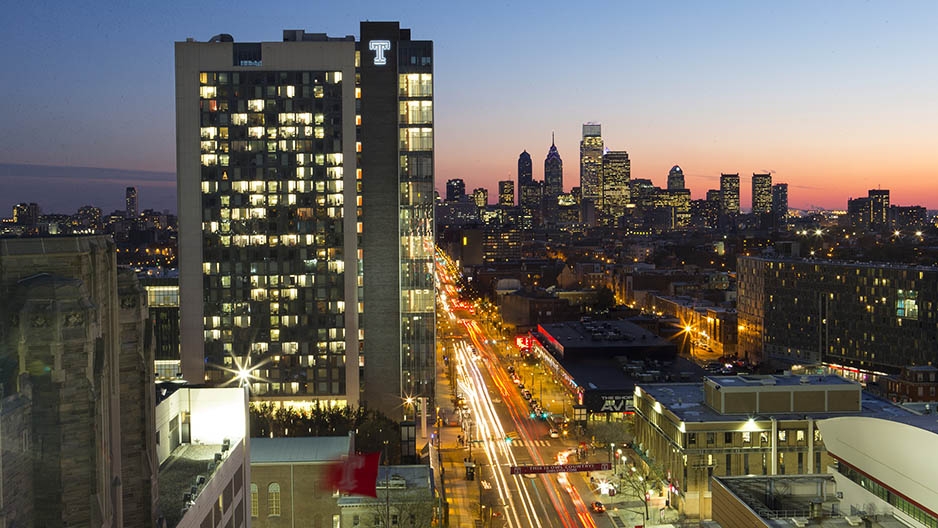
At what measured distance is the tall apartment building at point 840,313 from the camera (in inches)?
4400

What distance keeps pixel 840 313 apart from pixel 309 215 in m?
79.7

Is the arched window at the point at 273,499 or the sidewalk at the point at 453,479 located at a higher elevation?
the arched window at the point at 273,499

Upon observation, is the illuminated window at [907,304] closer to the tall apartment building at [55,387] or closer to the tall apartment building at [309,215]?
the tall apartment building at [309,215]

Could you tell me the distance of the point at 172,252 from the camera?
158m

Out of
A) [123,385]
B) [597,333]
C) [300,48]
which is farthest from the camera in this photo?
[597,333]

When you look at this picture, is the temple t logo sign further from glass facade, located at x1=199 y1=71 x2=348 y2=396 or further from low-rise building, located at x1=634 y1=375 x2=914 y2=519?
low-rise building, located at x1=634 y1=375 x2=914 y2=519

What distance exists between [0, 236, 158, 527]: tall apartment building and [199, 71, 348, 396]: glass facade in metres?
61.7

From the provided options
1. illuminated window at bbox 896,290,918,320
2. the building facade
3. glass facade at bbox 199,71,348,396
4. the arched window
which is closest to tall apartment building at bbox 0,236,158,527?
the arched window

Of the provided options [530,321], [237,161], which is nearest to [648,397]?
[237,161]

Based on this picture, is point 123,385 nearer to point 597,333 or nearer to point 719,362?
point 597,333

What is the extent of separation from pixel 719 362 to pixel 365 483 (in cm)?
9648

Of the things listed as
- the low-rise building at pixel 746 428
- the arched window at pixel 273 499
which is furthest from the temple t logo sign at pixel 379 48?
the arched window at pixel 273 499

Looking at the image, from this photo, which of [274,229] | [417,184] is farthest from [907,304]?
[274,229]

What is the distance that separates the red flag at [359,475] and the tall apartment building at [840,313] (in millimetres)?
89662
